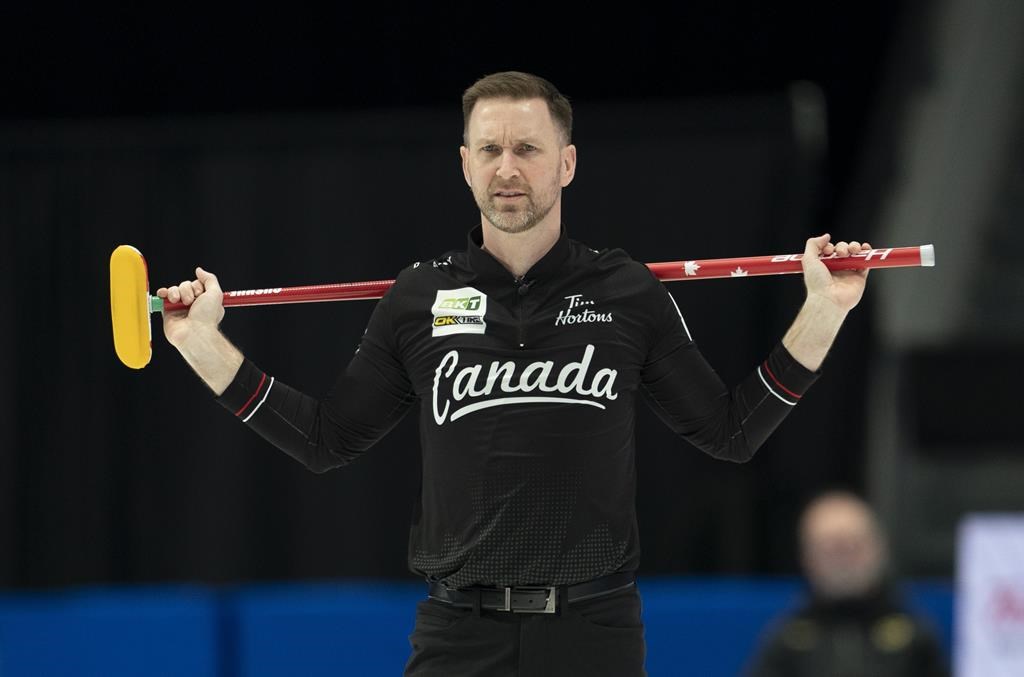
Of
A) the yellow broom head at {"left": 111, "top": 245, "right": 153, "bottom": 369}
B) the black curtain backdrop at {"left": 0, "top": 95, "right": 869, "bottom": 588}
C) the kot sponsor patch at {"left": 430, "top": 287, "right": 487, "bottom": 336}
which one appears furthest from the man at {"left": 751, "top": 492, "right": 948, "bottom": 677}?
the yellow broom head at {"left": 111, "top": 245, "right": 153, "bottom": 369}

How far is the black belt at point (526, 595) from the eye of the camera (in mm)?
3371

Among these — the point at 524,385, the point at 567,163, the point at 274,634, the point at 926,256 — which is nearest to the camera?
the point at 524,385

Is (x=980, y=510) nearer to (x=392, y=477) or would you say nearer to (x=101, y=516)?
(x=392, y=477)

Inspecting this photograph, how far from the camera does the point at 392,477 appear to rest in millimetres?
7473

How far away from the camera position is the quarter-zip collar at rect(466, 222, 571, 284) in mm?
3596

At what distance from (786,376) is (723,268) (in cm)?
31

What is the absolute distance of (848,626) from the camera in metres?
5.38

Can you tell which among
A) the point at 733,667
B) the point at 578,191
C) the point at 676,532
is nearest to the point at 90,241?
the point at 578,191

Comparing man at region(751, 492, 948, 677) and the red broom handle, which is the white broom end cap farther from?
man at region(751, 492, 948, 677)

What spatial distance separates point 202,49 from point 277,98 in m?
0.42

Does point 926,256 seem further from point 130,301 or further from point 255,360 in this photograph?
point 255,360

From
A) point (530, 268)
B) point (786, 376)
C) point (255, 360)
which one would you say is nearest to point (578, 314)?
point (530, 268)

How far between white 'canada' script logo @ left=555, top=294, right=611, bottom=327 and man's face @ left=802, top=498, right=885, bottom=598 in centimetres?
227

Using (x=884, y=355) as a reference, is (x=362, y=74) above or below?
above
